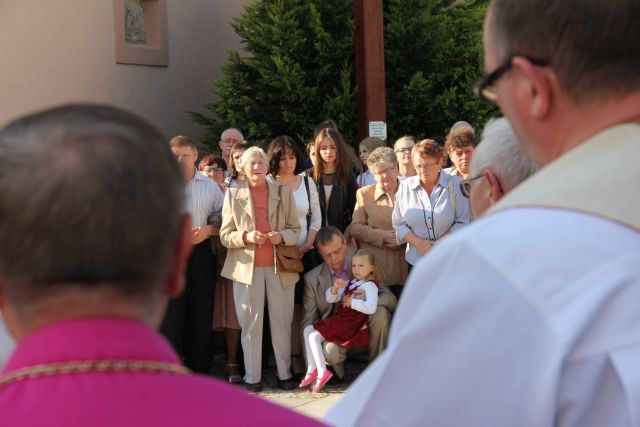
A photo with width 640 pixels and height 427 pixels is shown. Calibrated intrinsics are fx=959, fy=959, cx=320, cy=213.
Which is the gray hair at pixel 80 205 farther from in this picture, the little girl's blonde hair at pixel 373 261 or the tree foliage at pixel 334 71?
the tree foliage at pixel 334 71

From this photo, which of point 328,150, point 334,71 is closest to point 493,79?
point 328,150

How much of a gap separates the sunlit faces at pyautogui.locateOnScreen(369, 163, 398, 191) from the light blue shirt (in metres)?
0.32

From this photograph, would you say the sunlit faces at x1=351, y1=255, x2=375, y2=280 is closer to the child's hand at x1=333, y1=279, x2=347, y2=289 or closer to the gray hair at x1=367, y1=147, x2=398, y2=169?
the child's hand at x1=333, y1=279, x2=347, y2=289

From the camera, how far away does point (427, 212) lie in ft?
22.7

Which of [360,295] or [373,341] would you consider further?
[373,341]

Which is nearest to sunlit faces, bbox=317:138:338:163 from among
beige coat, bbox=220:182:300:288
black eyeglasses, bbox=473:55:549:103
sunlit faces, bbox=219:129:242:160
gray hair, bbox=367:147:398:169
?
gray hair, bbox=367:147:398:169

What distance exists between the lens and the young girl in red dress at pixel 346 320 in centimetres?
680

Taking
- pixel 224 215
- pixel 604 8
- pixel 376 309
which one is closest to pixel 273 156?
pixel 224 215

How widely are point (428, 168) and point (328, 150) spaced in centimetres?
101

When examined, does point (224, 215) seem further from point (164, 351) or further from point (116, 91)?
point (164, 351)

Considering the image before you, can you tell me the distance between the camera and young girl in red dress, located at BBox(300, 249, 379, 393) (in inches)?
268

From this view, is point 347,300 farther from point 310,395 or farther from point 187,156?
point 187,156

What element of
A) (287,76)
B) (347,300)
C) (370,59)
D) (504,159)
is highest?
(370,59)

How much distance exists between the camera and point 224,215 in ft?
22.8
